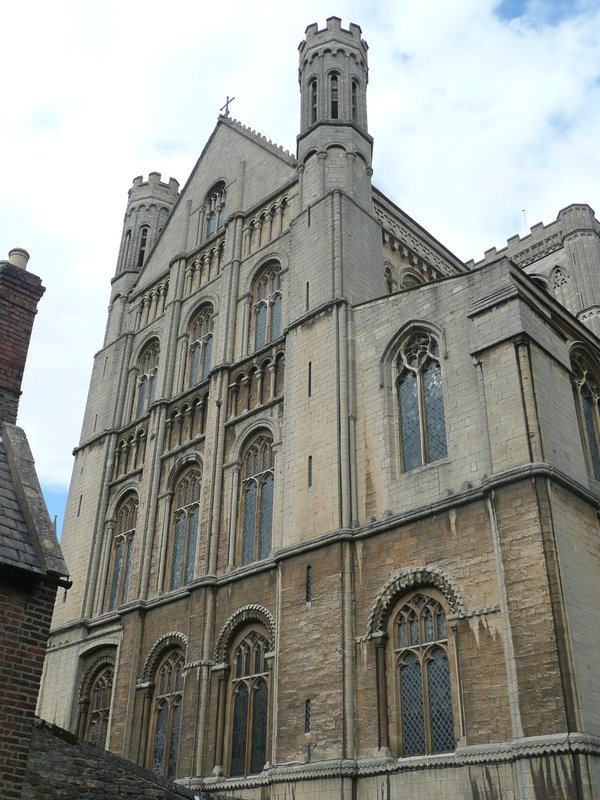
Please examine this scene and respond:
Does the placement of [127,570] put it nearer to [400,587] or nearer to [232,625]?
[232,625]

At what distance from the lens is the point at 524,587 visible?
15.0 m

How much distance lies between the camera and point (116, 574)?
27.9m

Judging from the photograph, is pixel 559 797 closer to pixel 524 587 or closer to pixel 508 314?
pixel 524 587

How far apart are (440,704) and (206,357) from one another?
15.7 meters

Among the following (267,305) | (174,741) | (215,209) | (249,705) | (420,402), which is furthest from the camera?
(215,209)

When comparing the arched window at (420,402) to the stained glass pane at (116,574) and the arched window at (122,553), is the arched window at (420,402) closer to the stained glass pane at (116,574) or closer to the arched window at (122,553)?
the arched window at (122,553)

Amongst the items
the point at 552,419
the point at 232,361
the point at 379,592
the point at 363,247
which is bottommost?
the point at 379,592

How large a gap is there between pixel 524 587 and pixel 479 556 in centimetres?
156

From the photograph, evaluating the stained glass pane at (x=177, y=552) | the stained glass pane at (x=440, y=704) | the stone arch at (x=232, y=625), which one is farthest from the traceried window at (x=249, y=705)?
the stained glass pane at (x=440, y=704)

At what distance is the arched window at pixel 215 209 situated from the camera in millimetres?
31516

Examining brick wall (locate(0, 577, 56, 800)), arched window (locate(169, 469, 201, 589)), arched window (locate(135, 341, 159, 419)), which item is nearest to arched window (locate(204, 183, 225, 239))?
arched window (locate(135, 341, 159, 419))

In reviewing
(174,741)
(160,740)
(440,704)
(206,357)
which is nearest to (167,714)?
(160,740)

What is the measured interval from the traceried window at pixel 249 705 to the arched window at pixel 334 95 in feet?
56.1

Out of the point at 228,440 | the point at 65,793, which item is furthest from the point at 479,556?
the point at 228,440
